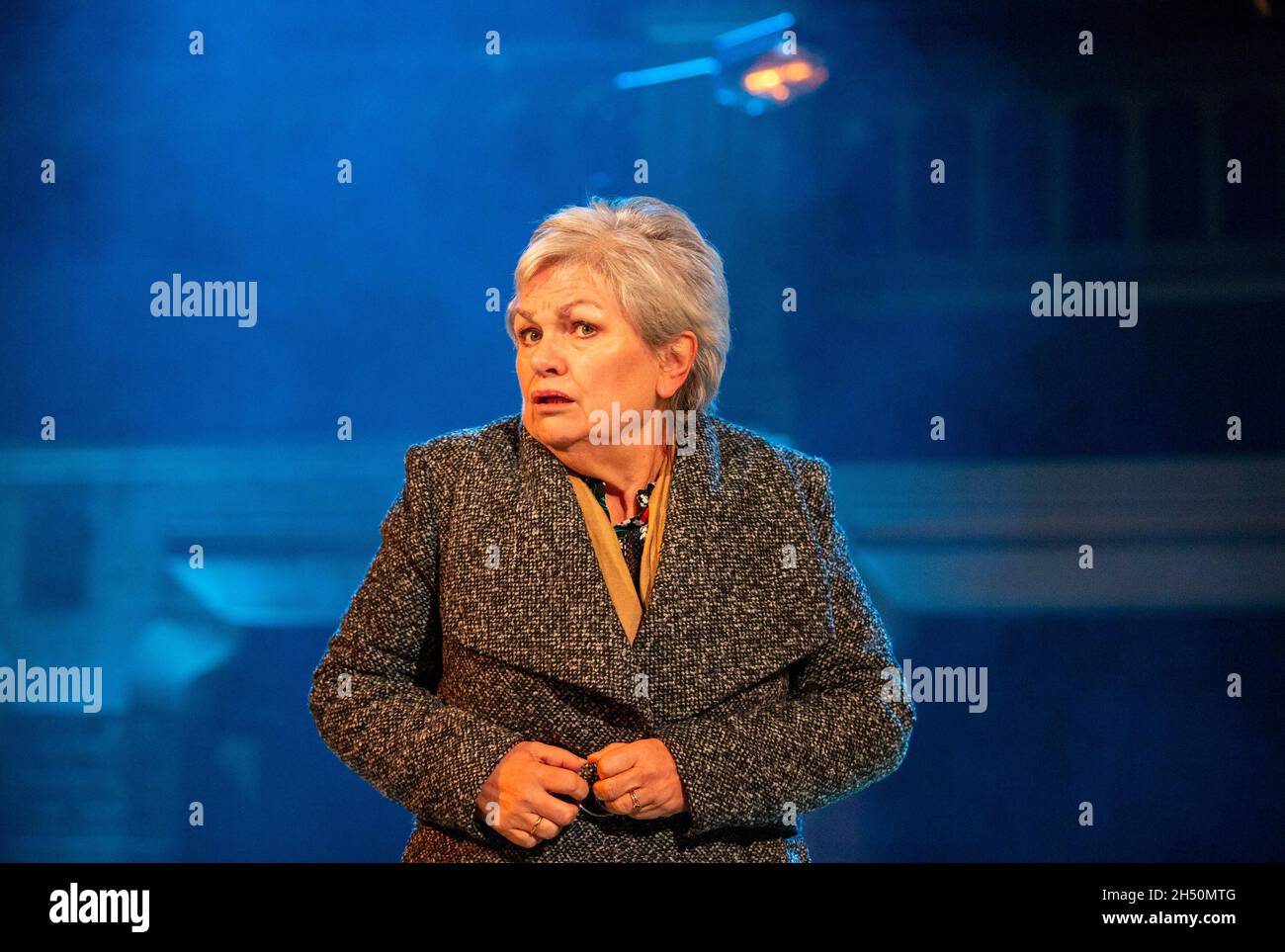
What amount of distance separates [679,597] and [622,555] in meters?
0.13

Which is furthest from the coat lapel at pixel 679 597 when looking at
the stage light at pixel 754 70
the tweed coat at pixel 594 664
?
the stage light at pixel 754 70

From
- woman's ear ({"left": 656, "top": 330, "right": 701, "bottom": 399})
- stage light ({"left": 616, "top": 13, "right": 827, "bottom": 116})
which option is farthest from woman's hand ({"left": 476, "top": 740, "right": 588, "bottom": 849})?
stage light ({"left": 616, "top": 13, "right": 827, "bottom": 116})

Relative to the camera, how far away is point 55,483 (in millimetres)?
3438

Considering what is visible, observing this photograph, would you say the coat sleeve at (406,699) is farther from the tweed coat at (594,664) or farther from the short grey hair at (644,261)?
the short grey hair at (644,261)

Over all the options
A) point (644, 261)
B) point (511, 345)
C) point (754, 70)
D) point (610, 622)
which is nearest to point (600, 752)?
point (610, 622)

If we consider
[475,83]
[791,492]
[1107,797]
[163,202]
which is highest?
[475,83]

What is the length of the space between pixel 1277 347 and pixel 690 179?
158cm

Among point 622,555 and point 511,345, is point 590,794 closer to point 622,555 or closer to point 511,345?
point 622,555

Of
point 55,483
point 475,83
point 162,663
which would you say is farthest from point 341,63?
point 162,663

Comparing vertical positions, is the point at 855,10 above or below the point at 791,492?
above

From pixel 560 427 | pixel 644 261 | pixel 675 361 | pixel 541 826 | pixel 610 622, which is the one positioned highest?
pixel 644 261

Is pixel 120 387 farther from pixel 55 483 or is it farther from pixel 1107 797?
pixel 1107 797

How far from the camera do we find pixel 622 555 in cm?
202

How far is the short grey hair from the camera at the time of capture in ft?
6.51
